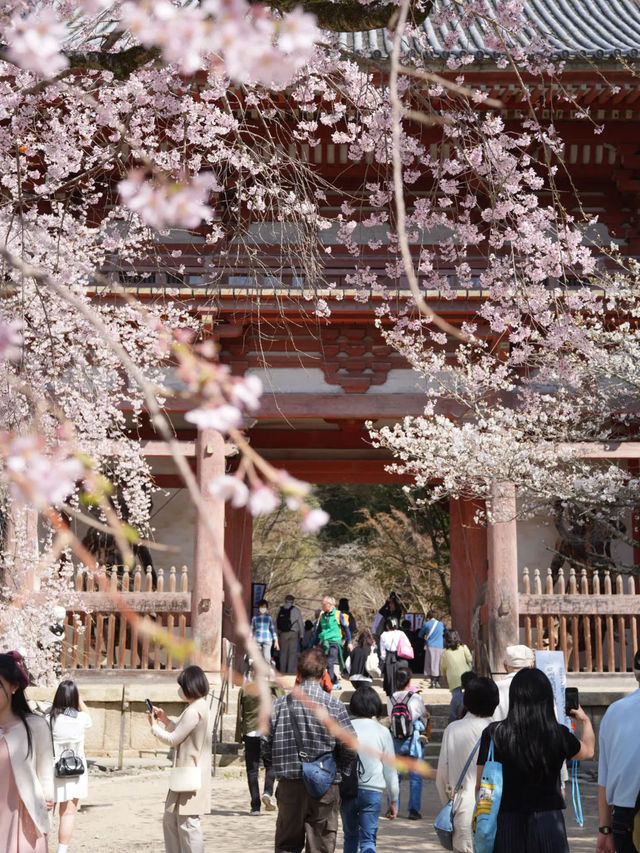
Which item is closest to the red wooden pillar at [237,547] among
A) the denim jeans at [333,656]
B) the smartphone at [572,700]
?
the denim jeans at [333,656]

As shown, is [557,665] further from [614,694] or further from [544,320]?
[614,694]

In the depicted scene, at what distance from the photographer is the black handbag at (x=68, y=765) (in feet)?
22.3

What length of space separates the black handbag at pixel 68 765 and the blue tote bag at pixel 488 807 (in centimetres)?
382

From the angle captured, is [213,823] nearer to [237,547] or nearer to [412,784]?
[412,784]

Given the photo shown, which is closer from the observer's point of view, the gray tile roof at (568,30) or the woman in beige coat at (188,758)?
the woman in beige coat at (188,758)

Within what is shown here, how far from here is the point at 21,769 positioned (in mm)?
4109

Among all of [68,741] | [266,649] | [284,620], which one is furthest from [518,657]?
[284,620]

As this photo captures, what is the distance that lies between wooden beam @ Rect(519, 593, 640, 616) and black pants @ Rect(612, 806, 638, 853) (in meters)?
7.37

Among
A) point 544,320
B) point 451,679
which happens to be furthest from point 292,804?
point 451,679

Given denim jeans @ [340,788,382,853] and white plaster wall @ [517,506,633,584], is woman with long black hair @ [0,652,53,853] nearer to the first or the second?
denim jeans @ [340,788,382,853]

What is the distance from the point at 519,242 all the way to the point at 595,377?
287cm

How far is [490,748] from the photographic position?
12.7ft

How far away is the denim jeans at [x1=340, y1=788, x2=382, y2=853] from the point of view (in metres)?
5.63

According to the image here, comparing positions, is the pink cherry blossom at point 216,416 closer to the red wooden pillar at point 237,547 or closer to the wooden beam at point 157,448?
the wooden beam at point 157,448
